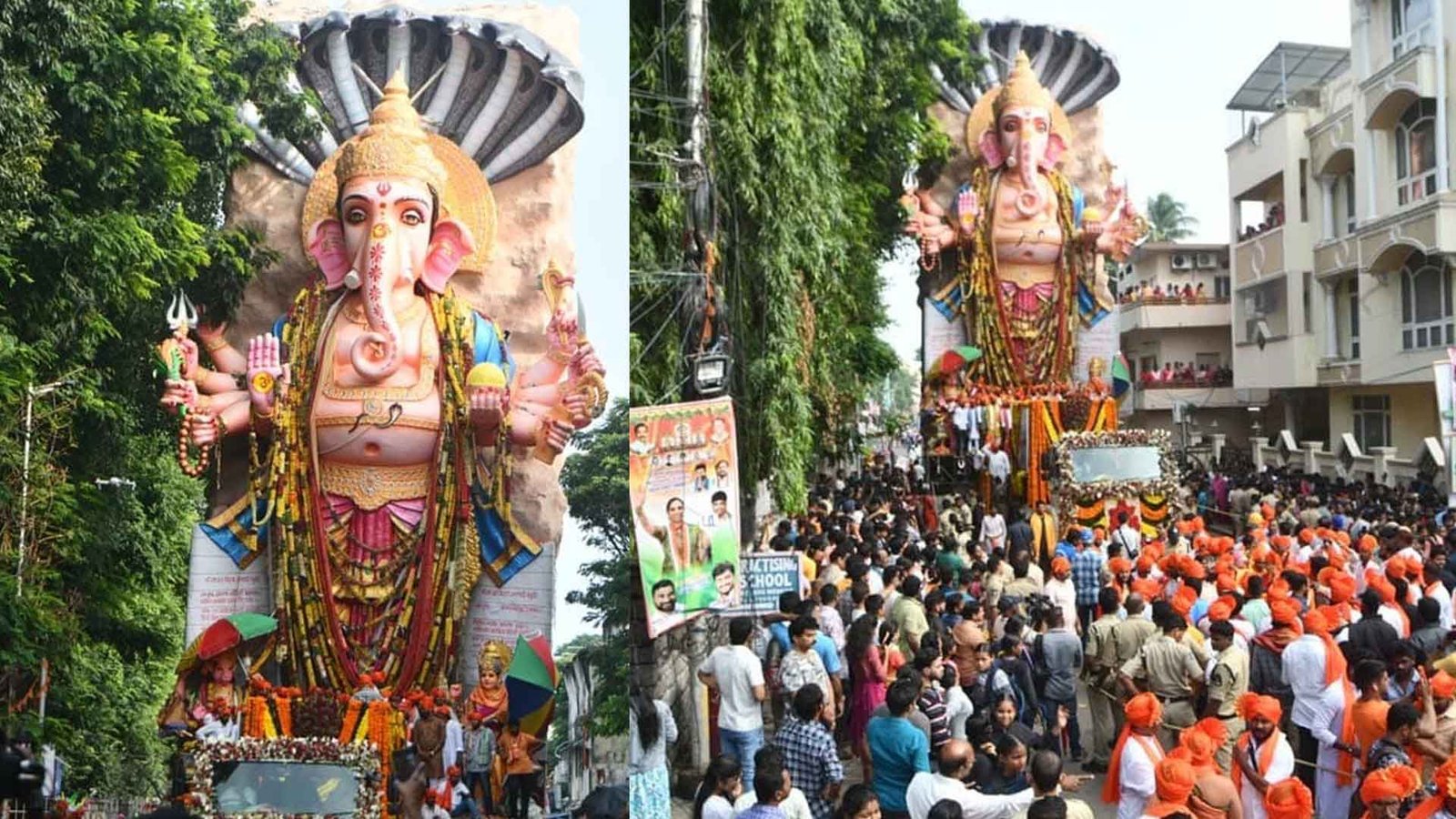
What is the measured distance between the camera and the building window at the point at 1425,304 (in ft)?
65.1

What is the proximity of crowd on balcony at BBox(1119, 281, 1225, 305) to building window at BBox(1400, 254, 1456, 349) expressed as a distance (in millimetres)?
10932

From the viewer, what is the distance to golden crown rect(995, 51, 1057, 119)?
65.7ft

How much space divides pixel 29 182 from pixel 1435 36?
18873 millimetres

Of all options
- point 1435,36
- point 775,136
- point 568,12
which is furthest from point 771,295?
point 1435,36

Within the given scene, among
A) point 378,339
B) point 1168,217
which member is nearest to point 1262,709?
point 378,339

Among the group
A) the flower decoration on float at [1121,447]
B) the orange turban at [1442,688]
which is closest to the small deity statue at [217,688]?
the orange turban at [1442,688]

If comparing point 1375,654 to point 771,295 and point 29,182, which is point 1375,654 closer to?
point 771,295

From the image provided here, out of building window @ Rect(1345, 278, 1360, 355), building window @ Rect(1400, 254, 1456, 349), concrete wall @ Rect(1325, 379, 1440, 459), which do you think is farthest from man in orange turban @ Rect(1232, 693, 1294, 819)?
building window @ Rect(1345, 278, 1360, 355)

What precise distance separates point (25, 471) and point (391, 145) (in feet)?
6.54

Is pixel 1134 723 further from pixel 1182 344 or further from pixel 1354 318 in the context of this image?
pixel 1182 344

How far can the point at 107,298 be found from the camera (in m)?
5.93

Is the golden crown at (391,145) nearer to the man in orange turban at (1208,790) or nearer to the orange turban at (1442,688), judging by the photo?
the man in orange turban at (1208,790)

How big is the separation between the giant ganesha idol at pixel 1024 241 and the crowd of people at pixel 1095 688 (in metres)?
9.58

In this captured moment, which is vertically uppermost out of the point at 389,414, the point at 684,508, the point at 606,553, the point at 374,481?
the point at 389,414
